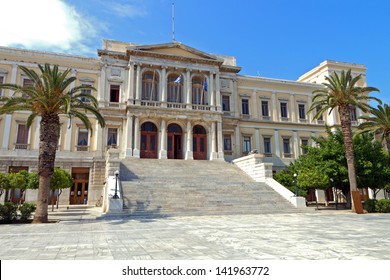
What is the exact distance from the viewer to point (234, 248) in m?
7.30

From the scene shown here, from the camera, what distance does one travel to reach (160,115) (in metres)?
28.7

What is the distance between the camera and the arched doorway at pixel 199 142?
Result: 30228 mm

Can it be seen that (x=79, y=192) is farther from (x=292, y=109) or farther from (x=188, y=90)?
(x=292, y=109)

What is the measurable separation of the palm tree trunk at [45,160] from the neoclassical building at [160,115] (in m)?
11.5

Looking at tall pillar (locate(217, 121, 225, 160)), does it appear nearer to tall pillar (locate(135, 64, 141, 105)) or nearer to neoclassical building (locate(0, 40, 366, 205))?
neoclassical building (locate(0, 40, 366, 205))

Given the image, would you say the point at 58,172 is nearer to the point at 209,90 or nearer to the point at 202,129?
the point at 202,129

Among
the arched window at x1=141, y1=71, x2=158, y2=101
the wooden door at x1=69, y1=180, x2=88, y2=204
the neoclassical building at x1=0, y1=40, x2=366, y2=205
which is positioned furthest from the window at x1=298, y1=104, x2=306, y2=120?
the wooden door at x1=69, y1=180, x2=88, y2=204

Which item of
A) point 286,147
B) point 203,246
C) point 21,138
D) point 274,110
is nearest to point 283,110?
point 274,110

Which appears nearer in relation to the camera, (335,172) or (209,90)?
(335,172)

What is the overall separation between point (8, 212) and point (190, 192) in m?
9.94

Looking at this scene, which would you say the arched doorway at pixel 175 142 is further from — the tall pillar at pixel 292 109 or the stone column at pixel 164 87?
the tall pillar at pixel 292 109

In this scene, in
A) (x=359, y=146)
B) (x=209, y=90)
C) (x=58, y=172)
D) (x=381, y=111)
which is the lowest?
(x=58, y=172)

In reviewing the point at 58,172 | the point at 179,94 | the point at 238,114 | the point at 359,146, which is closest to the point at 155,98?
the point at 179,94

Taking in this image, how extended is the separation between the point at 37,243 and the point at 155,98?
2363cm
